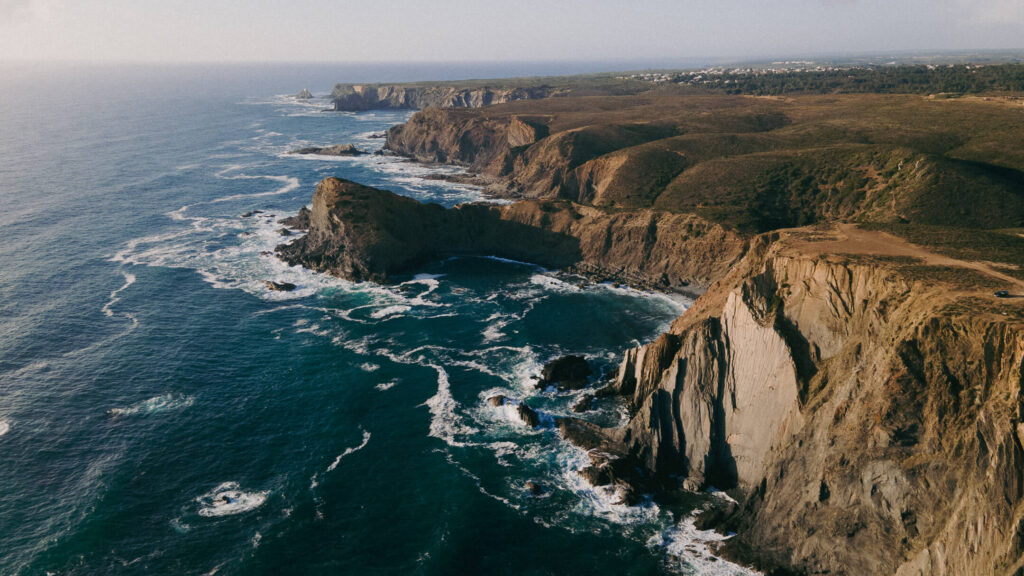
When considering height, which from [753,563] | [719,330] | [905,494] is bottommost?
[753,563]

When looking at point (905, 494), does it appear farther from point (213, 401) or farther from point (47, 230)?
point (47, 230)

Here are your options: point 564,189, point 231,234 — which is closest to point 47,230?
point 231,234

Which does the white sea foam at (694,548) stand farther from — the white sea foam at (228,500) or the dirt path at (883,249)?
the white sea foam at (228,500)

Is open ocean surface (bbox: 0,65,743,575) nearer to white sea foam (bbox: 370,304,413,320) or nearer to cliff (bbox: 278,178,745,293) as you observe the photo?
white sea foam (bbox: 370,304,413,320)

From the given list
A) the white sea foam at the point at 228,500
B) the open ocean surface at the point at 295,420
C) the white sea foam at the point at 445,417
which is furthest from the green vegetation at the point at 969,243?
the white sea foam at the point at 228,500

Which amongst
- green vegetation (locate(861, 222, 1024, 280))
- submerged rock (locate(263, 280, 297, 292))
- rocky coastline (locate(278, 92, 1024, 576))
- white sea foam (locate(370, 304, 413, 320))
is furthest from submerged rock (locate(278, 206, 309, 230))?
green vegetation (locate(861, 222, 1024, 280))

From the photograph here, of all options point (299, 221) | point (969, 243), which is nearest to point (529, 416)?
point (969, 243)
